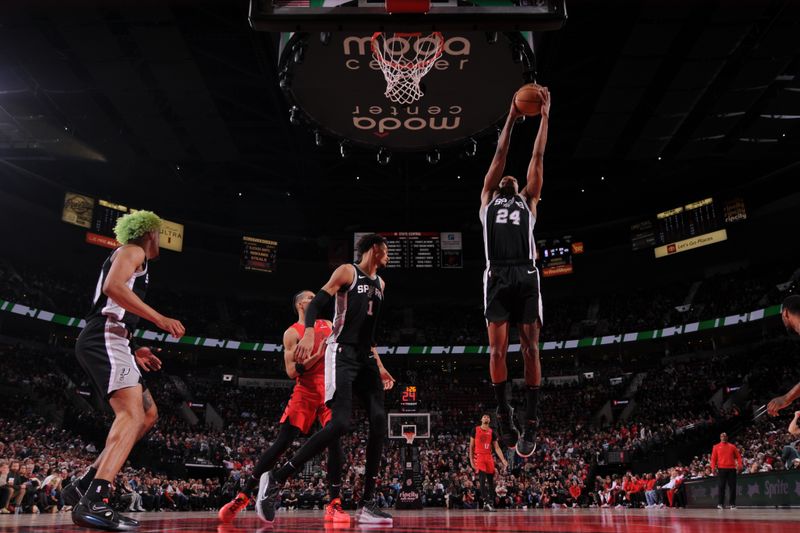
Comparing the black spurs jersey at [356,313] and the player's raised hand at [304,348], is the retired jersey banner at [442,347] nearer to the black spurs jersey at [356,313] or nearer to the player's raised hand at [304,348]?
the black spurs jersey at [356,313]

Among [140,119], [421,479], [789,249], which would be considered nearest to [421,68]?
[140,119]

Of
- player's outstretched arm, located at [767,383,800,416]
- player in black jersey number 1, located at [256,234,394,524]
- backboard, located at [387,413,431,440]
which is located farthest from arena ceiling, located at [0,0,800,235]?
backboard, located at [387,413,431,440]

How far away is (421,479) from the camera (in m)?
20.4

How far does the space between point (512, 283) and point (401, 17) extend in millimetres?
2684

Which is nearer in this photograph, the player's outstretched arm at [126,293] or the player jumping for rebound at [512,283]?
the player's outstretched arm at [126,293]

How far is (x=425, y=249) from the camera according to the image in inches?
930

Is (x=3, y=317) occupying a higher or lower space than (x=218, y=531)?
higher

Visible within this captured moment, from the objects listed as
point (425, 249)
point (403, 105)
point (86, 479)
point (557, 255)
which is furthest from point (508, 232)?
point (557, 255)

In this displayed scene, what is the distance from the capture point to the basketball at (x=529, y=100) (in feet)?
16.6

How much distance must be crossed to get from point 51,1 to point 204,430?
22.4 meters

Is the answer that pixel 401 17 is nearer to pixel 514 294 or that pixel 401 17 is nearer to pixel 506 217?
pixel 506 217

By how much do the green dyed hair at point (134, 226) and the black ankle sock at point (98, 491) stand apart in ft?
5.24

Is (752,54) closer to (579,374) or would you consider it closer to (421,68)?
(421,68)

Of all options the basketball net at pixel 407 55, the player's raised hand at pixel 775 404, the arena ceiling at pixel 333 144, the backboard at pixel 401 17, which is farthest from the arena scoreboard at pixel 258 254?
the player's raised hand at pixel 775 404
